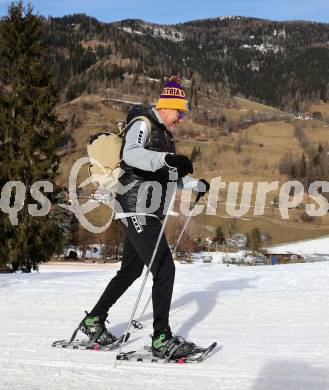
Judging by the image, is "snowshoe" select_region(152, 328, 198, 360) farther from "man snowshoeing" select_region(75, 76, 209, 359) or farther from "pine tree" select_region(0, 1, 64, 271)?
"pine tree" select_region(0, 1, 64, 271)

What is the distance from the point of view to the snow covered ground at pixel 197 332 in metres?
3.57

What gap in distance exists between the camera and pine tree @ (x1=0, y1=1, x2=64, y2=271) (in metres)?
23.2

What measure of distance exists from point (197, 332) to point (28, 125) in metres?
19.7

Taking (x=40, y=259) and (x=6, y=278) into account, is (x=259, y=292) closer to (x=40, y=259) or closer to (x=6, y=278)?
(x=6, y=278)

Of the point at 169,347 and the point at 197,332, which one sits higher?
the point at 169,347

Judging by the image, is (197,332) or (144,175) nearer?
(144,175)

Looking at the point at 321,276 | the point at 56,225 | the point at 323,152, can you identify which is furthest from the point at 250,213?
the point at 321,276

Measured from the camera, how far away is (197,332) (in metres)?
5.39

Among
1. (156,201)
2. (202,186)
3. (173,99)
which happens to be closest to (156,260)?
(156,201)

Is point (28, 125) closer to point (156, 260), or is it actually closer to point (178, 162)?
point (156, 260)

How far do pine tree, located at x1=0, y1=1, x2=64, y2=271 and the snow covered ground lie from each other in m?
13.5

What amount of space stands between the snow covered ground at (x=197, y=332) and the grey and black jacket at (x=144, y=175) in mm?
1185

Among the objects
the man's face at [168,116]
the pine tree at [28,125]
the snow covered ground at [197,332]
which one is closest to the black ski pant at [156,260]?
the snow covered ground at [197,332]

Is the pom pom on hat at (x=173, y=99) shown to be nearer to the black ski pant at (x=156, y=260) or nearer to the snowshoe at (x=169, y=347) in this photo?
the black ski pant at (x=156, y=260)
